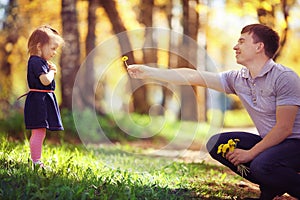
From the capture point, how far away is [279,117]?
3225mm

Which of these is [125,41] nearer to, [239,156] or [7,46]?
[7,46]

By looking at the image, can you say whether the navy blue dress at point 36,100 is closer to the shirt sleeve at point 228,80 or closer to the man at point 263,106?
the man at point 263,106

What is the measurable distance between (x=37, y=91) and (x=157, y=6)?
9.38 meters

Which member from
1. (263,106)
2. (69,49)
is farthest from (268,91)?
(69,49)

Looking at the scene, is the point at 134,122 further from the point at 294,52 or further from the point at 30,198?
the point at 294,52

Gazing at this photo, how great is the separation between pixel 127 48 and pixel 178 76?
7691 mm

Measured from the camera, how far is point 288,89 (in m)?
3.25

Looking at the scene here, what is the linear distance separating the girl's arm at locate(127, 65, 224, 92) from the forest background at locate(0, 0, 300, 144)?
373cm

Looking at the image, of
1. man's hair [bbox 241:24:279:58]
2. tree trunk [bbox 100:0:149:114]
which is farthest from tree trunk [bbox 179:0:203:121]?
man's hair [bbox 241:24:279:58]

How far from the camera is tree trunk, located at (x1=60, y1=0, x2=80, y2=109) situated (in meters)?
8.20

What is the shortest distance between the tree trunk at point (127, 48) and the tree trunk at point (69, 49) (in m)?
1.88

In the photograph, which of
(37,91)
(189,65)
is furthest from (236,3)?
(37,91)

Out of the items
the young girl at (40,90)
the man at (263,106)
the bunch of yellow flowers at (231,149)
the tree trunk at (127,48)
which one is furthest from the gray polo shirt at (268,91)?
the tree trunk at (127,48)

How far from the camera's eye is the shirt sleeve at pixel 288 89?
127 inches
